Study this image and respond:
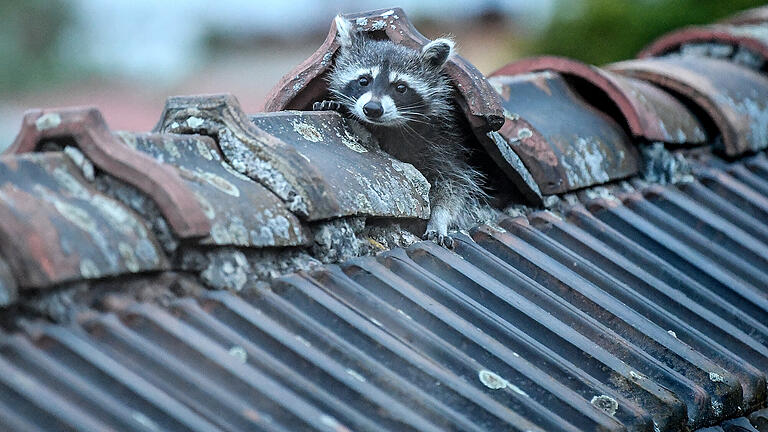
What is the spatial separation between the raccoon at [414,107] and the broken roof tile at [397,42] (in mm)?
46

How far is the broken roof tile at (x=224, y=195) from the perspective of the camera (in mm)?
2361

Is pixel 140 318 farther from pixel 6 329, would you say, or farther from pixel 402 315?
pixel 402 315

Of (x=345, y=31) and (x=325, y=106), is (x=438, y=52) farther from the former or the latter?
(x=325, y=106)

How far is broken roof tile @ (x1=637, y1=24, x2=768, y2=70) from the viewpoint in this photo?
17.2 feet

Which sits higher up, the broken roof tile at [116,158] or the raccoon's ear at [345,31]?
the broken roof tile at [116,158]

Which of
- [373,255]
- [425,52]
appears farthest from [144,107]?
[373,255]

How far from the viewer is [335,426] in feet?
6.63

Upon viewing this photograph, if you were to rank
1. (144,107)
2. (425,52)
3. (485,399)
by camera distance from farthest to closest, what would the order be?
(144,107), (425,52), (485,399)

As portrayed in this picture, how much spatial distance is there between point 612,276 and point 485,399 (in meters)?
1.00

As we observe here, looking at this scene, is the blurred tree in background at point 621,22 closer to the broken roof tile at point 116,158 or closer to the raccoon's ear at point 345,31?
the raccoon's ear at point 345,31

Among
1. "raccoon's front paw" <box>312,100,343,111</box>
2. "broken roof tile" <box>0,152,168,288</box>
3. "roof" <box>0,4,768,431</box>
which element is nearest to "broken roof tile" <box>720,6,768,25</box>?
"roof" <box>0,4,768,431</box>

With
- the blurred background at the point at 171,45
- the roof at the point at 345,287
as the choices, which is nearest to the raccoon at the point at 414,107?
the roof at the point at 345,287

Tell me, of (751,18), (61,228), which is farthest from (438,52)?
(751,18)

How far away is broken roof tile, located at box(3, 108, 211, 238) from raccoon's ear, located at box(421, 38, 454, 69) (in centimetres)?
174
